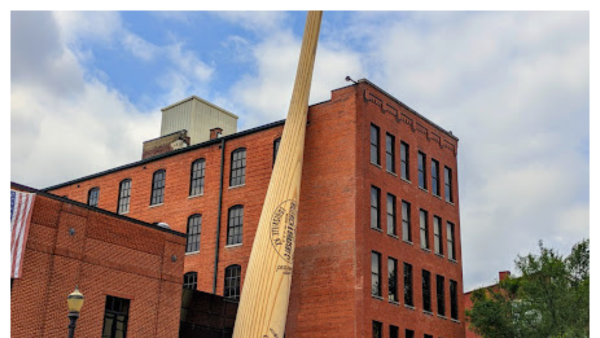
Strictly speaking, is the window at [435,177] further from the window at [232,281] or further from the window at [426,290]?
the window at [232,281]

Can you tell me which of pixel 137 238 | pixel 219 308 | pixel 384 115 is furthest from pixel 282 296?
pixel 384 115

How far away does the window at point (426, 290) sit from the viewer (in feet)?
112

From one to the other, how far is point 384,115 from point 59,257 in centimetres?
1824

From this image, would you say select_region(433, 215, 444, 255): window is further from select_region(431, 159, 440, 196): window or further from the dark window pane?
the dark window pane

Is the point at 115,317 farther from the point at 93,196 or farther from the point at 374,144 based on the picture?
the point at 93,196

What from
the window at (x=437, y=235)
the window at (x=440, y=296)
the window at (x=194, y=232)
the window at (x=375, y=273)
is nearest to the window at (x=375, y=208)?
the window at (x=375, y=273)

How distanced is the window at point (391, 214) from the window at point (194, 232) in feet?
34.9

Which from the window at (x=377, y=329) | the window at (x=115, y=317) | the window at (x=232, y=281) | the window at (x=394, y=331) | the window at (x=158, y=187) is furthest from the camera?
the window at (x=158, y=187)

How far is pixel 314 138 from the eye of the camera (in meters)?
33.2

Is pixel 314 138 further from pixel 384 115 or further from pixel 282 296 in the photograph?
pixel 282 296

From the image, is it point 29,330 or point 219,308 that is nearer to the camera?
point 29,330

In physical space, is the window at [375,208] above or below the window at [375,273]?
above

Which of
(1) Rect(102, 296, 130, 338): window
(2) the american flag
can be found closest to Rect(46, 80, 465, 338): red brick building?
(1) Rect(102, 296, 130, 338): window

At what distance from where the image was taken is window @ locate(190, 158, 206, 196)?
125 ft
